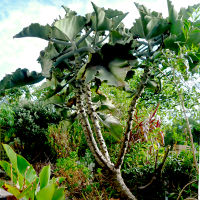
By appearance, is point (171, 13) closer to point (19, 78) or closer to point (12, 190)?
point (19, 78)

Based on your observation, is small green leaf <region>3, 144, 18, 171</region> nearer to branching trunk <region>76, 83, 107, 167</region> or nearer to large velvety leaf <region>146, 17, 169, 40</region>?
branching trunk <region>76, 83, 107, 167</region>

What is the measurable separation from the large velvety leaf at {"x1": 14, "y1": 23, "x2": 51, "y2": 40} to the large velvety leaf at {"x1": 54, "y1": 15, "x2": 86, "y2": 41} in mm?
94

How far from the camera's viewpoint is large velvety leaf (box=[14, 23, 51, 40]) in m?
1.31

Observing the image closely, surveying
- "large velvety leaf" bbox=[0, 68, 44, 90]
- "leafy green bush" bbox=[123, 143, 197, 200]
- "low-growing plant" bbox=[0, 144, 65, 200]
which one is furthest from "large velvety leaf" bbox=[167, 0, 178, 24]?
"low-growing plant" bbox=[0, 144, 65, 200]

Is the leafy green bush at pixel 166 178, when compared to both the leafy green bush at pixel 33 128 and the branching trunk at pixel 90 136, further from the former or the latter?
the leafy green bush at pixel 33 128

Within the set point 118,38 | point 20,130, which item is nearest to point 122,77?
point 118,38

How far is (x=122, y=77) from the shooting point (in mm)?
1170

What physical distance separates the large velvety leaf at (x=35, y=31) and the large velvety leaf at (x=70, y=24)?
3.7 inches

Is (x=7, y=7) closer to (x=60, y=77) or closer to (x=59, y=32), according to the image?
(x=59, y=32)

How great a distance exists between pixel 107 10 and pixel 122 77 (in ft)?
1.88

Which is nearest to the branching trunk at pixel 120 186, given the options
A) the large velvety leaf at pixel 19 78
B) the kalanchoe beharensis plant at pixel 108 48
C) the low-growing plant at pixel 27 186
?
the kalanchoe beharensis plant at pixel 108 48

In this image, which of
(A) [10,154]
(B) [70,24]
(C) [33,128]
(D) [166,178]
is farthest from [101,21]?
(C) [33,128]

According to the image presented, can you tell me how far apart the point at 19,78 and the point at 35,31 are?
0.35m

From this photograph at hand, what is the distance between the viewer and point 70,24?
1.33 m
